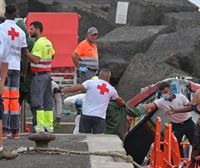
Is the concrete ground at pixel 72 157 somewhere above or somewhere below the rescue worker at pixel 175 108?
above

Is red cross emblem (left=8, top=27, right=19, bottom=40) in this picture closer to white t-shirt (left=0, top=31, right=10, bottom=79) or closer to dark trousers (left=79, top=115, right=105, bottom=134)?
white t-shirt (left=0, top=31, right=10, bottom=79)

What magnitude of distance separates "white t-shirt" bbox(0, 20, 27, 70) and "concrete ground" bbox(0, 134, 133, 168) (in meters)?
0.96

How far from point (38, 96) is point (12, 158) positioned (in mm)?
3046

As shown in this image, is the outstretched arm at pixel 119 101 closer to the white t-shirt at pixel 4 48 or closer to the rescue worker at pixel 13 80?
the rescue worker at pixel 13 80

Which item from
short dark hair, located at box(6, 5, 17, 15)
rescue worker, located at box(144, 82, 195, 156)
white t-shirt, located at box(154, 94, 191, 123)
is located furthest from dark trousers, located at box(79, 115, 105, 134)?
short dark hair, located at box(6, 5, 17, 15)

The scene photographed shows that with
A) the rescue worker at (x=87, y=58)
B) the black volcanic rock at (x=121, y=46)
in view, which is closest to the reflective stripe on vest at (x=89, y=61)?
the rescue worker at (x=87, y=58)

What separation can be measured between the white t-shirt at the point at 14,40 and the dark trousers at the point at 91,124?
2104mm

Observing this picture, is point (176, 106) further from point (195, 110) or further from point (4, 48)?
point (4, 48)

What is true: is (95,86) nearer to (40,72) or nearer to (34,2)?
(40,72)

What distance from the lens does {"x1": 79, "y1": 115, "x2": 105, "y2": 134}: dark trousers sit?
39.6ft

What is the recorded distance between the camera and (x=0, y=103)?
8.58 meters

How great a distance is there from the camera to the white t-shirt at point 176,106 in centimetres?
1325

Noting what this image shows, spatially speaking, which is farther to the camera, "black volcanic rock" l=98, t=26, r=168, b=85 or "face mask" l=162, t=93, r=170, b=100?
"black volcanic rock" l=98, t=26, r=168, b=85

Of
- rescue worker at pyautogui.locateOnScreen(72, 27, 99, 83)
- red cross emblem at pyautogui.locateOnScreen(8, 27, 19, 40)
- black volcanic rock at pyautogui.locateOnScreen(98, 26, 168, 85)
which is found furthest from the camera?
black volcanic rock at pyautogui.locateOnScreen(98, 26, 168, 85)
